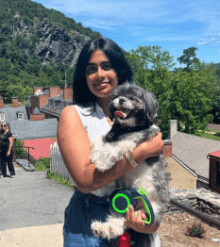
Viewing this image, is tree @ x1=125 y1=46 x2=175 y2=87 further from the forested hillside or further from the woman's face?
the forested hillside

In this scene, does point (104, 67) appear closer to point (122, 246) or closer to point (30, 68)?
point (122, 246)

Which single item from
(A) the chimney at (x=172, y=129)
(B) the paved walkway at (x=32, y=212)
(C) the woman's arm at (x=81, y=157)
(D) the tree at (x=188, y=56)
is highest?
(D) the tree at (x=188, y=56)

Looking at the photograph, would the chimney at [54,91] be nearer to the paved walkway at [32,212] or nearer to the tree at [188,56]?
the paved walkway at [32,212]

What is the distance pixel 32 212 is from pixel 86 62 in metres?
6.26

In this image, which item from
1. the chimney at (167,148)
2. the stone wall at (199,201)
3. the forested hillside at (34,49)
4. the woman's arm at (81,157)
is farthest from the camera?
the forested hillside at (34,49)

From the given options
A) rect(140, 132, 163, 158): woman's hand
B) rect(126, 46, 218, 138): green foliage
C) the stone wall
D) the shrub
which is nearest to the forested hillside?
rect(126, 46, 218, 138): green foliage

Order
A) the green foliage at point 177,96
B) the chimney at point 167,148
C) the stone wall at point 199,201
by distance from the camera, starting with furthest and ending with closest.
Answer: the green foliage at point 177,96, the chimney at point 167,148, the stone wall at point 199,201

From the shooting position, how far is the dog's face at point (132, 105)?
2.69 meters

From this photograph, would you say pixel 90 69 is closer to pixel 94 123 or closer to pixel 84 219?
pixel 94 123

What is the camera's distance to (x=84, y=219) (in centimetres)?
240

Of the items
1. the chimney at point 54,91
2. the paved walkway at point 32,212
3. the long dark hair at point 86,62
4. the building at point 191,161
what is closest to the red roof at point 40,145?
the building at point 191,161

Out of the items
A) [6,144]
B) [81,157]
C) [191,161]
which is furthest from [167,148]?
[81,157]

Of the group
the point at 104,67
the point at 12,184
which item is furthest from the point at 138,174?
the point at 12,184

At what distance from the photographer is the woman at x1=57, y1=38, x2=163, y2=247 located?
2250 mm
